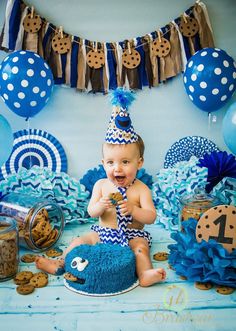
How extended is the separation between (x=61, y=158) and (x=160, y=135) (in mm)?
546

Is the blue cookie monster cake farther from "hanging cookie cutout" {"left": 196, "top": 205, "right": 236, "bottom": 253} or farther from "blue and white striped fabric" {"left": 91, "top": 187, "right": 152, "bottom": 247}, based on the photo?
"hanging cookie cutout" {"left": 196, "top": 205, "right": 236, "bottom": 253}

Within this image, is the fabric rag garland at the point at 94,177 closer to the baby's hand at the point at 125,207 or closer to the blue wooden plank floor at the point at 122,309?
the baby's hand at the point at 125,207

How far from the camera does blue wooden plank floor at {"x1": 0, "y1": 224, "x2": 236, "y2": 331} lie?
1289 millimetres

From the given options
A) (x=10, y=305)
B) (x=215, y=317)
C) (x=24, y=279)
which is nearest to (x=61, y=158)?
(x=24, y=279)

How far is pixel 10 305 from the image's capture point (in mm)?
1402

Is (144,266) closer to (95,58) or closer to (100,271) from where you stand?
(100,271)

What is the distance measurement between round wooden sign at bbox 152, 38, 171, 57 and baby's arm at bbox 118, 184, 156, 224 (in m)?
0.77

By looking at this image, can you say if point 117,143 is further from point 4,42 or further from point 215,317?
point 4,42

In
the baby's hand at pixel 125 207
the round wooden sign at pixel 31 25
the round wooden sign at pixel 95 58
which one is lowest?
the baby's hand at pixel 125 207

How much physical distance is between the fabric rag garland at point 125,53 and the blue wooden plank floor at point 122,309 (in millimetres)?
Answer: 1085

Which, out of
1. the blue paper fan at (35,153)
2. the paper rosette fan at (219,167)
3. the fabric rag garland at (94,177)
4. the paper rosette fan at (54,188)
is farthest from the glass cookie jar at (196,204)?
the blue paper fan at (35,153)

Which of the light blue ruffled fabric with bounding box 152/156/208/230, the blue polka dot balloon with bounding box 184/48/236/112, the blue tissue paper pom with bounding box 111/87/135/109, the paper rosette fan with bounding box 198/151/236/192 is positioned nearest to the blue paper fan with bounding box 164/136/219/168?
the light blue ruffled fabric with bounding box 152/156/208/230

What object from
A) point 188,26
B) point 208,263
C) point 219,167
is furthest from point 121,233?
point 188,26

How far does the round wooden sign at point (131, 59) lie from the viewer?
7.16 feet
